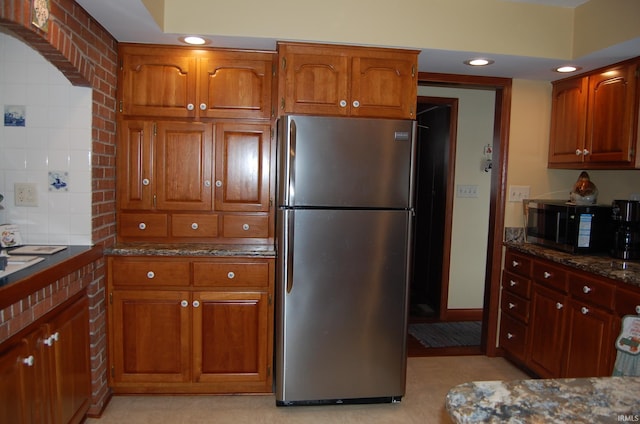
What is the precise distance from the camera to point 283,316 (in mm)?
2436

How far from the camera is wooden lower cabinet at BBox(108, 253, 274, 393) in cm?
252

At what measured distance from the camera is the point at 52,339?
184cm

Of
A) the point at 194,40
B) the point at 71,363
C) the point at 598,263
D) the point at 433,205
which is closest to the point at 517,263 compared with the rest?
the point at 598,263

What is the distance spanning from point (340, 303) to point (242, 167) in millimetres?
1021

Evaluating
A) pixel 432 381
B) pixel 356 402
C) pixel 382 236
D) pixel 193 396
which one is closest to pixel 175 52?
pixel 382 236

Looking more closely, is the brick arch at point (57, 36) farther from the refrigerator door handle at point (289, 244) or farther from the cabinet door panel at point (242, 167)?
the refrigerator door handle at point (289, 244)

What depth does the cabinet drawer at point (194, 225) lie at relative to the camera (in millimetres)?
2740

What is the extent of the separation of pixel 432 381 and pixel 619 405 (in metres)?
2.21

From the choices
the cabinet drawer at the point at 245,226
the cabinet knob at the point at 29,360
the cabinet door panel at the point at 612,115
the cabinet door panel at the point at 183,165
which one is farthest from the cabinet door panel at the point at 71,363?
the cabinet door panel at the point at 612,115

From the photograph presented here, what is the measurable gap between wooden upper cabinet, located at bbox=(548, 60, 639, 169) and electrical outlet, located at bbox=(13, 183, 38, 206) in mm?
3238

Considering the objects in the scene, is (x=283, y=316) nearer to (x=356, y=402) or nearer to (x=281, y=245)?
(x=281, y=245)

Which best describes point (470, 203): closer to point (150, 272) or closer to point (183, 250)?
point (183, 250)

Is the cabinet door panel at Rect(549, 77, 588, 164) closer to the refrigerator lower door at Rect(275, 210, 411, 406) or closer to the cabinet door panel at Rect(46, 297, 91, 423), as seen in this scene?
the refrigerator lower door at Rect(275, 210, 411, 406)

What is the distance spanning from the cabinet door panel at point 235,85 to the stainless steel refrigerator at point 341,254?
37 cm
